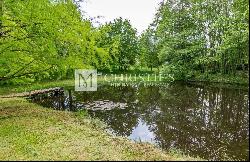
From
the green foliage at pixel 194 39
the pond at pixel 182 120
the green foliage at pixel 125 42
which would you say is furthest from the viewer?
the green foliage at pixel 125 42

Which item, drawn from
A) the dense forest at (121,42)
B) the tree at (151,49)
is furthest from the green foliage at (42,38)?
the tree at (151,49)

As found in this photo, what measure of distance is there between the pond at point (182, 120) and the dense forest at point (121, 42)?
13.8 feet

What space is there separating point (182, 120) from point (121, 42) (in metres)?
75.0

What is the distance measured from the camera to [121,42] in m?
99.4

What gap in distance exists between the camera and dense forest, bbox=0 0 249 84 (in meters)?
22.9

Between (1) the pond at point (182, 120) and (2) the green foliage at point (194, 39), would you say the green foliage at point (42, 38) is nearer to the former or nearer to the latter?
(1) the pond at point (182, 120)

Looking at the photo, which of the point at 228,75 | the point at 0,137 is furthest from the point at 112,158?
the point at 228,75

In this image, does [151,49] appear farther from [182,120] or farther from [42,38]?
[42,38]

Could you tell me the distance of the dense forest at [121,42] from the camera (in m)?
22.9

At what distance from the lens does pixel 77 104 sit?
36406 mm

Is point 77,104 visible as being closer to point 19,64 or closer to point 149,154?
point 19,64

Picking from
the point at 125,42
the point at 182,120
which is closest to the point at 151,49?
the point at 125,42

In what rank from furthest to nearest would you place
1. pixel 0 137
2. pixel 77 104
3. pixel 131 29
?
pixel 131 29 → pixel 77 104 → pixel 0 137

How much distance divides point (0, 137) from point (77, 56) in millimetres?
9478
